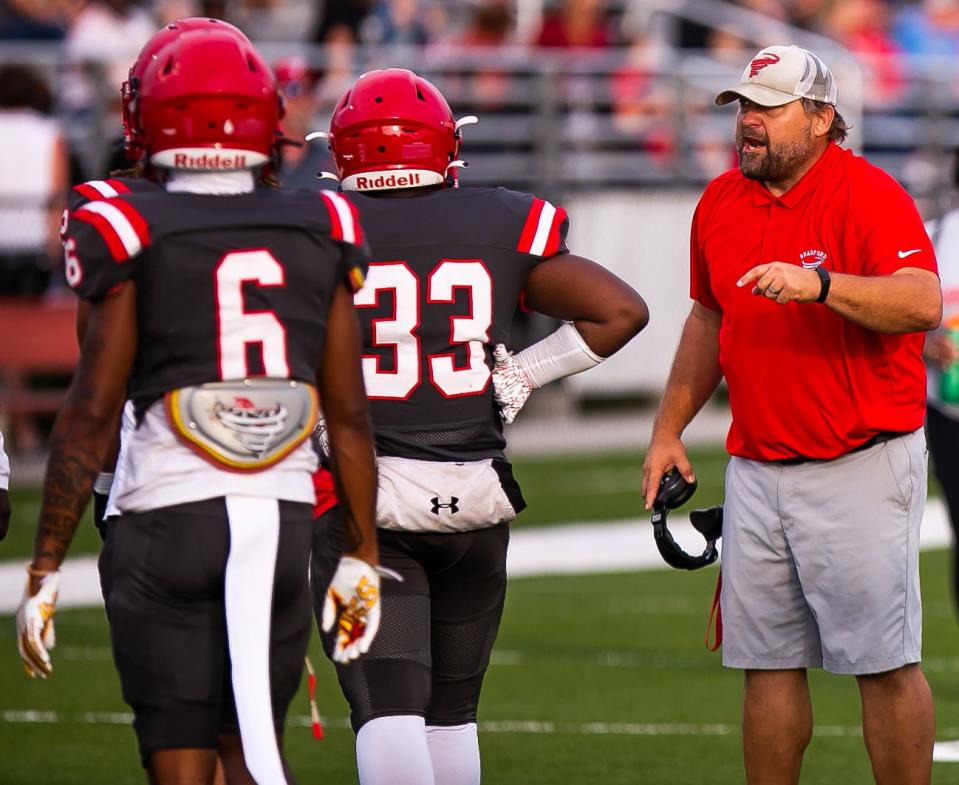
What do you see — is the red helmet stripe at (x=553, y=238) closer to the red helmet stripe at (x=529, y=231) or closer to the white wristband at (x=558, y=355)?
the red helmet stripe at (x=529, y=231)

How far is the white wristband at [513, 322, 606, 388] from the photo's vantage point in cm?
474

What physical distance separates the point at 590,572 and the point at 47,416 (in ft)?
17.1

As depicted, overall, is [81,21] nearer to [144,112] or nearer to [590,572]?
[590,572]

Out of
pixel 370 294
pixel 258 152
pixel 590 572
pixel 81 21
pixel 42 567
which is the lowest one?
pixel 590 572

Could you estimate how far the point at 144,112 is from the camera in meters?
3.87

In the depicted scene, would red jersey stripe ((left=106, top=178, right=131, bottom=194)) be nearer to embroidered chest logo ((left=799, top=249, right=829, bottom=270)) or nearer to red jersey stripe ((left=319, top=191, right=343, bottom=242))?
red jersey stripe ((left=319, top=191, right=343, bottom=242))

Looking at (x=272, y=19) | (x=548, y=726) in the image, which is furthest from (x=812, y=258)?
(x=272, y=19)

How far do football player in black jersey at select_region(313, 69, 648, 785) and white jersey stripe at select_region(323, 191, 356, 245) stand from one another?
2.12 ft

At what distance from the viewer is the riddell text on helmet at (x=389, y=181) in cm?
459

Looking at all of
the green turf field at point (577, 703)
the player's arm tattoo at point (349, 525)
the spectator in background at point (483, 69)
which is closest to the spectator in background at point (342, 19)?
the spectator in background at point (483, 69)

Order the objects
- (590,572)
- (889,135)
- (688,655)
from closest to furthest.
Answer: (688,655)
(590,572)
(889,135)

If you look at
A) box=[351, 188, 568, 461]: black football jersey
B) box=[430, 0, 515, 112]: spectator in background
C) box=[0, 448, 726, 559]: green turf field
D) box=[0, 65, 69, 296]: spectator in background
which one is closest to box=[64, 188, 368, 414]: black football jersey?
box=[351, 188, 568, 461]: black football jersey

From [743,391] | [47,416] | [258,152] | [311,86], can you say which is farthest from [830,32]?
[258,152]

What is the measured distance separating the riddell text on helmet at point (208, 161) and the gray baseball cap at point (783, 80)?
5.01ft
